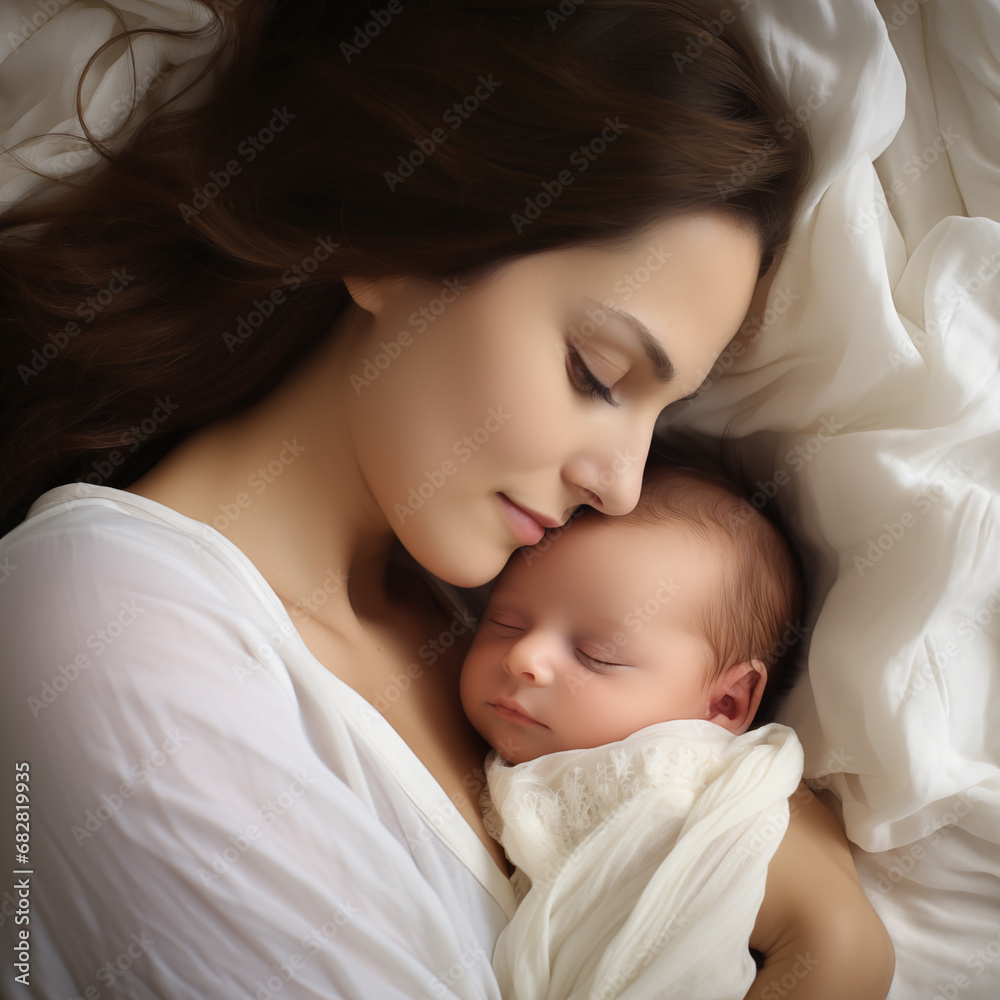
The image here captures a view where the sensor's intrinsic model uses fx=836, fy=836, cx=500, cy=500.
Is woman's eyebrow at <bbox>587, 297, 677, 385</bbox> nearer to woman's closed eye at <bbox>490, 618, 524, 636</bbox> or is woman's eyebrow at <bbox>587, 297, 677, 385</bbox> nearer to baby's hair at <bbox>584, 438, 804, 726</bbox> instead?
baby's hair at <bbox>584, 438, 804, 726</bbox>

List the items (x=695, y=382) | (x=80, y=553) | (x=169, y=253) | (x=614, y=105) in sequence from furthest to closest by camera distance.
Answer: (x=169, y=253) → (x=695, y=382) → (x=614, y=105) → (x=80, y=553)

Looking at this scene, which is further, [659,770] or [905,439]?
[905,439]

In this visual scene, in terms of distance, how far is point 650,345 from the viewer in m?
1.16

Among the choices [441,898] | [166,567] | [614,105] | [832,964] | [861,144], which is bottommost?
[832,964]

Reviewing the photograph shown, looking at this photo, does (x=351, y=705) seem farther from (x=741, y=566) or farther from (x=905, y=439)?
(x=905, y=439)

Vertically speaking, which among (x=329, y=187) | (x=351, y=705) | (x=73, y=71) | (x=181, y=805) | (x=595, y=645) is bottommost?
(x=595, y=645)

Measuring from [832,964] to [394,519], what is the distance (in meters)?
0.87

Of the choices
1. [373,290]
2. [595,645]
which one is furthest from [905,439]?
[373,290]

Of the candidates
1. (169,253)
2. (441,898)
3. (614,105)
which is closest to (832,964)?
(441,898)

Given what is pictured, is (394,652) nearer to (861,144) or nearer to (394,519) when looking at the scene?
(394,519)

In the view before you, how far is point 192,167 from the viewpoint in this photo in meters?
1.31

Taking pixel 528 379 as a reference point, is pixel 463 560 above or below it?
below

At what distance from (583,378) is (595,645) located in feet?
1.46

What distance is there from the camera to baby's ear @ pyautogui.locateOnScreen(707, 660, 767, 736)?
4.68 feet
